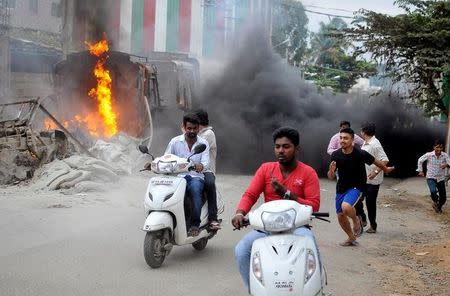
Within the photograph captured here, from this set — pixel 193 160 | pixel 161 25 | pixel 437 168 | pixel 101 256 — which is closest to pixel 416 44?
pixel 437 168

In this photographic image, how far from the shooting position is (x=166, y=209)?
5.75 metres

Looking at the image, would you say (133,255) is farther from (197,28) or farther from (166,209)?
(197,28)

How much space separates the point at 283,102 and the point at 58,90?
8924 millimetres

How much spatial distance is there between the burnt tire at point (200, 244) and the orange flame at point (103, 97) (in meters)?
8.70

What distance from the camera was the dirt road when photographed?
517 centimetres

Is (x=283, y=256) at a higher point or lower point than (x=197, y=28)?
lower

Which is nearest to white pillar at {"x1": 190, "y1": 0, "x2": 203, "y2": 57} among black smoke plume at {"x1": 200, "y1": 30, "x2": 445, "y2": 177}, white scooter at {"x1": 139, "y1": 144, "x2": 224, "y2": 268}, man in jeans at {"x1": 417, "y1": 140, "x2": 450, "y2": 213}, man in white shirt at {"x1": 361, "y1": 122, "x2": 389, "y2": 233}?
black smoke plume at {"x1": 200, "y1": 30, "x2": 445, "y2": 177}

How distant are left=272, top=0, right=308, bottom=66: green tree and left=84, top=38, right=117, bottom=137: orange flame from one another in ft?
104

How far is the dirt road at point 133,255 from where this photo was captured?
17.0 ft

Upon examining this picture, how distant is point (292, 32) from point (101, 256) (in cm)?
4404

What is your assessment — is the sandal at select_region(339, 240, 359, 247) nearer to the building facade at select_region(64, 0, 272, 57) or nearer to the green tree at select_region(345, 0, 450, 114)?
the green tree at select_region(345, 0, 450, 114)

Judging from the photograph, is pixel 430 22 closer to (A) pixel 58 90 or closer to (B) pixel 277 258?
(A) pixel 58 90

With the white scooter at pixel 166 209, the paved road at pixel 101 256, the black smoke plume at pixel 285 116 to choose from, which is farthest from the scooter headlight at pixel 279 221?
the black smoke plume at pixel 285 116

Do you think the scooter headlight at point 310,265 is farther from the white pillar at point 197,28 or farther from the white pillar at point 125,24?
the white pillar at point 197,28
